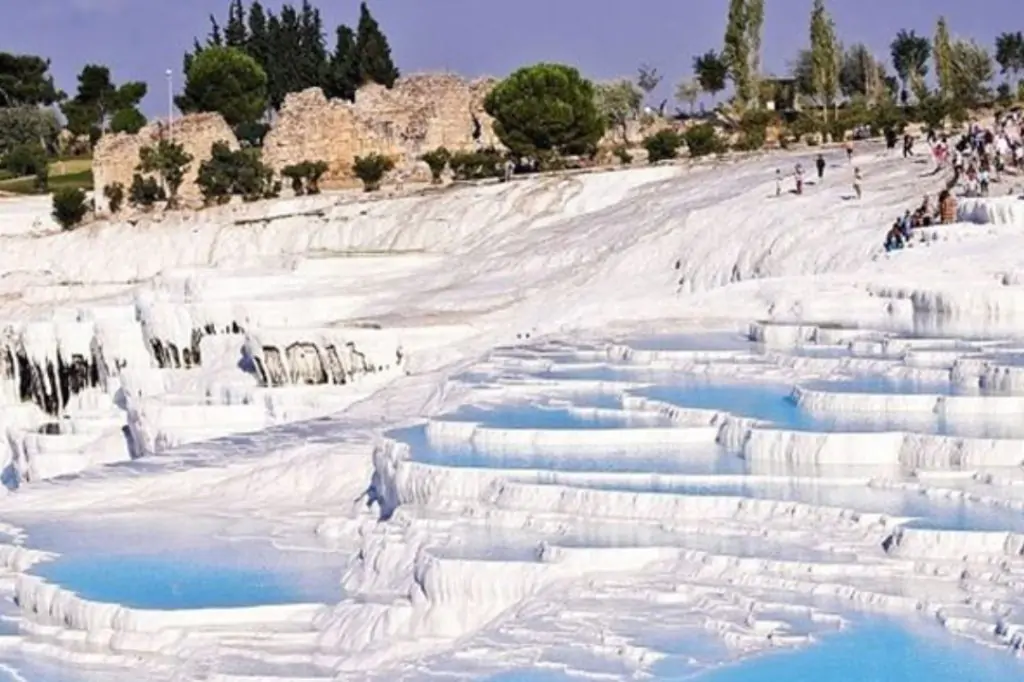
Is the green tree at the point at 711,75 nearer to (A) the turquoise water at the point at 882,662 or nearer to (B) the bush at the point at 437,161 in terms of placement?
(B) the bush at the point at 437,161

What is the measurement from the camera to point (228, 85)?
47.8 metres

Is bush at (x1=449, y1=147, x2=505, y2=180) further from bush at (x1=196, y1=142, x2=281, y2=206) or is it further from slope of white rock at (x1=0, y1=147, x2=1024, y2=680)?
slope of white rock at (x1=0, y1=147, x2=1024, y2=680)

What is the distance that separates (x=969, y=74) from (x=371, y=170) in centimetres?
1356

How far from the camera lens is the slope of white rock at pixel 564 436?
9922mm

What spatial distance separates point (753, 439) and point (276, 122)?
82.8 ft

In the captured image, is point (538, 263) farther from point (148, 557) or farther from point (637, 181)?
point (148, 557)

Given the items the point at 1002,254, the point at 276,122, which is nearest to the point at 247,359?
the point at 1002,254

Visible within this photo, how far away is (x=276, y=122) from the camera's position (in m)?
36.6

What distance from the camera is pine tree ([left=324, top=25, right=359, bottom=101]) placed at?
163 feet

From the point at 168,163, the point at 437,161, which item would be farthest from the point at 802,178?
the point at 168,163

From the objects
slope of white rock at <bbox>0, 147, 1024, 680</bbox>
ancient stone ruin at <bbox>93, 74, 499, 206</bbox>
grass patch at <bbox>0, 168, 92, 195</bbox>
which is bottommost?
slope of white rock at <bbox>0, 147, 1024, 680</bbox>

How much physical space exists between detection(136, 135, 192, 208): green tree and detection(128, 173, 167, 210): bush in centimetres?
13

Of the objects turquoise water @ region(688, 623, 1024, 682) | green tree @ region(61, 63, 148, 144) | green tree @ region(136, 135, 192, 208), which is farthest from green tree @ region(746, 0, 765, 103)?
turquoise water @ region(688, 623, 1024, 682)

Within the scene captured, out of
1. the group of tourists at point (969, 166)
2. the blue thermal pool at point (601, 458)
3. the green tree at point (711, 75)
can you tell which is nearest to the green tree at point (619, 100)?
the green tree at point (711, 75)
